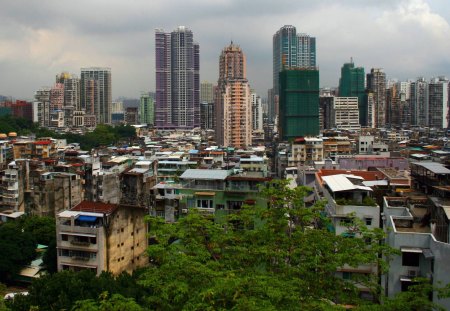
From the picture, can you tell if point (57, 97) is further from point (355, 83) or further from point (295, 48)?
point (355, 83)

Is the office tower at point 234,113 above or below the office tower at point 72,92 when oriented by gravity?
below

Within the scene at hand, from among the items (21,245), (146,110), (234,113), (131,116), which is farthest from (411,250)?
(146,110)

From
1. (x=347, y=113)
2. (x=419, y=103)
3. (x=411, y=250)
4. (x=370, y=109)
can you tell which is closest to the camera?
(x=411, y=250)

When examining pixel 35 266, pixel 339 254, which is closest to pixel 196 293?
pixel 339 254

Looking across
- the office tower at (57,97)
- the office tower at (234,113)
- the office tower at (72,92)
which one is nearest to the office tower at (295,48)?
the office tower at (72,92)

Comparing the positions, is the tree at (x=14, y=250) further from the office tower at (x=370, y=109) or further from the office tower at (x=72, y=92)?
the office tower at (x=72, y=92)

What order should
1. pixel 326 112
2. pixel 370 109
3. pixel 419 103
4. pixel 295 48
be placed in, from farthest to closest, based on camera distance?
pixel 295 48, pixel 419 103, pixel 370 109, pixel 326 112
